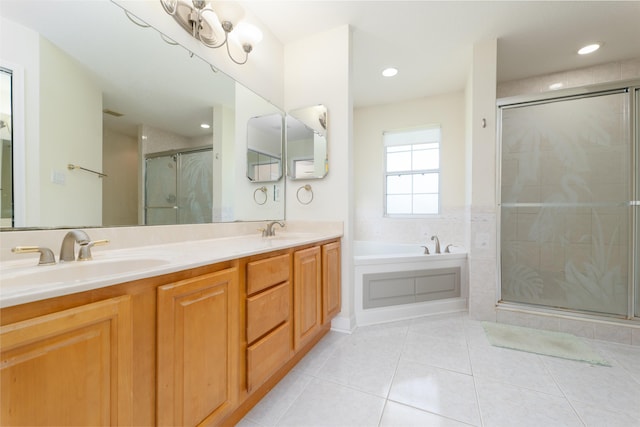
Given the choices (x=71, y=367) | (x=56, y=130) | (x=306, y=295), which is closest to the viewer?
(x=71, y=367)

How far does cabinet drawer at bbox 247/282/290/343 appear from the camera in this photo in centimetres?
112

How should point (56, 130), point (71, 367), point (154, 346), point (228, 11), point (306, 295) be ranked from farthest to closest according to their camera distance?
point (228, 11), point (306, 295), point (56, 130), point (154, 346), point (71, 367)

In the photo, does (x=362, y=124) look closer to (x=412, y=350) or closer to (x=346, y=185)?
(x=346, y=185)

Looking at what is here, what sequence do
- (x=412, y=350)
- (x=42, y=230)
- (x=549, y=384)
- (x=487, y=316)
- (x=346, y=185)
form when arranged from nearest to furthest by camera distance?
1. (x=42, y=230)
2. (x=549, y=384)
3. (x=412, y=350)
4. (x=346, y=185)
5. (x=487, y=316)

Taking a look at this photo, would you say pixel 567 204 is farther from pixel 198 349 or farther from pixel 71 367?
pixel 71 367

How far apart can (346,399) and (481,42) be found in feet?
10.3

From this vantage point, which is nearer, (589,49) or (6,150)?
(6,150)

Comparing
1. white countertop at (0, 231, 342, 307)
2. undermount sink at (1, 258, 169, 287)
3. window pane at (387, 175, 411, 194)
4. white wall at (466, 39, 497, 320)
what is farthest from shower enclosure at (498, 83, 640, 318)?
undermount sink at (1, 258, 169, 287)

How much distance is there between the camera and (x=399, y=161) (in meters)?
3.67

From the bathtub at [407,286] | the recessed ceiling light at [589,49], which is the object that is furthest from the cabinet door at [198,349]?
the recessed ceiling light at [589,49]

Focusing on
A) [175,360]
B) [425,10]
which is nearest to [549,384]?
[175,360]

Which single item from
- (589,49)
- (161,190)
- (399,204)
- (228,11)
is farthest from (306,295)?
(589,49)

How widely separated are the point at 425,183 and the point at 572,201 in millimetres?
1515

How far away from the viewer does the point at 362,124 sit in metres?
3.80
